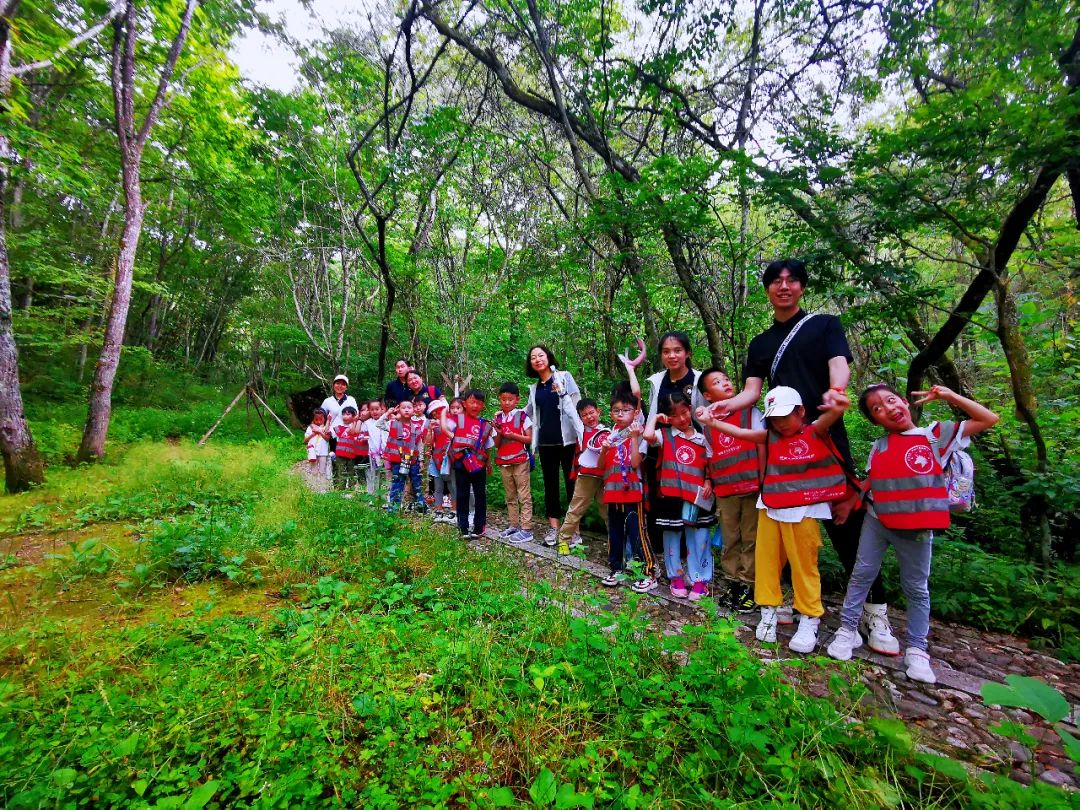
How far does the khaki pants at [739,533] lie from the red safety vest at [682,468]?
0.23 metres

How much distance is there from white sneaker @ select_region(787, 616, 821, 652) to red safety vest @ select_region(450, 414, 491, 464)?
A: 11.3 feet

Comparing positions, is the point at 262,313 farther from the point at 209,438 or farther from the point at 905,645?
the point at 905,645

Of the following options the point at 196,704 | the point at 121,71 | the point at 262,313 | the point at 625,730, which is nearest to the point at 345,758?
the point at 196,704

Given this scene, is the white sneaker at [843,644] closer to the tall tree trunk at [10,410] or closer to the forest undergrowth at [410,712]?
the forest undergrowth at [410,712]

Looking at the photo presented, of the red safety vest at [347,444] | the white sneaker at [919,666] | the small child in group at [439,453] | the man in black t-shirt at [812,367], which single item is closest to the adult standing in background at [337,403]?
the red safety vest at [347,444]

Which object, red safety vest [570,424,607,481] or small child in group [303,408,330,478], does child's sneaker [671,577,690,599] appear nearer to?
red safety vest [570,424,607,481]

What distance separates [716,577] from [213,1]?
539 inches

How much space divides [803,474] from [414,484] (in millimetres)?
5267

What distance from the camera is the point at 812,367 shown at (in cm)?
294

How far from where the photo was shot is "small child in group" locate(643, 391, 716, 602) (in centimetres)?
363

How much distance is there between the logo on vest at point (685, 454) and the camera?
12.1 ft

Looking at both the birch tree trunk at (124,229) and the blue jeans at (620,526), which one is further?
the birch tree trunk at (124,229)

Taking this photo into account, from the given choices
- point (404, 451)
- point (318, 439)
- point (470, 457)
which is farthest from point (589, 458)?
point (318, 439)

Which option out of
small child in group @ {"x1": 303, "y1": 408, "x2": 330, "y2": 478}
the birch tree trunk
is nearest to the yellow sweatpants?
small child in group @ {"x1": 303, "y1": 408, "x2": 330, "y2": 478}
